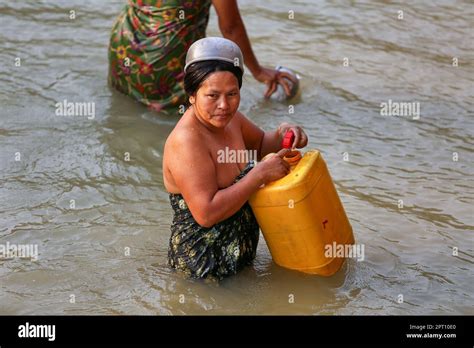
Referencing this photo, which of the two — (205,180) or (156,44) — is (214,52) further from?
(156,44)

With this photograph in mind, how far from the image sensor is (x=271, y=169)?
372 cm

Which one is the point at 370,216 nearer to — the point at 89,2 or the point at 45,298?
the point at 45,298

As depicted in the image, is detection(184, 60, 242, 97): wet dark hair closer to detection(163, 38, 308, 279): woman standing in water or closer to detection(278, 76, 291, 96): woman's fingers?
detection(163, 38, 308, 279): woman standing in water

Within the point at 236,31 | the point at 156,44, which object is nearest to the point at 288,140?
the point at 236,31

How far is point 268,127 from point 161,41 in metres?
0.90

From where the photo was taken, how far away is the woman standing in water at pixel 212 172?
3691mm

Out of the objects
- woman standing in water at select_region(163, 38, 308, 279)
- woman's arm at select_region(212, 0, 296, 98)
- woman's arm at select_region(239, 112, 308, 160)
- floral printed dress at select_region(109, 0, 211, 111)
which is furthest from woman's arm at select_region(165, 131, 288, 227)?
floral printed dress at select_region(109, 0, 211, 111)

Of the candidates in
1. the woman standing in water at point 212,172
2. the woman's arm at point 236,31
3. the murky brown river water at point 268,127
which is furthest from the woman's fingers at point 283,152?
the woman's arm at point 236,31

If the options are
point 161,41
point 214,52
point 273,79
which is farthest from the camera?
point 273,79

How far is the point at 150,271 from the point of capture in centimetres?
424

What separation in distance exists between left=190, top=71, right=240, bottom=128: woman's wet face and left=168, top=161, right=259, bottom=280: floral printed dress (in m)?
0.29
